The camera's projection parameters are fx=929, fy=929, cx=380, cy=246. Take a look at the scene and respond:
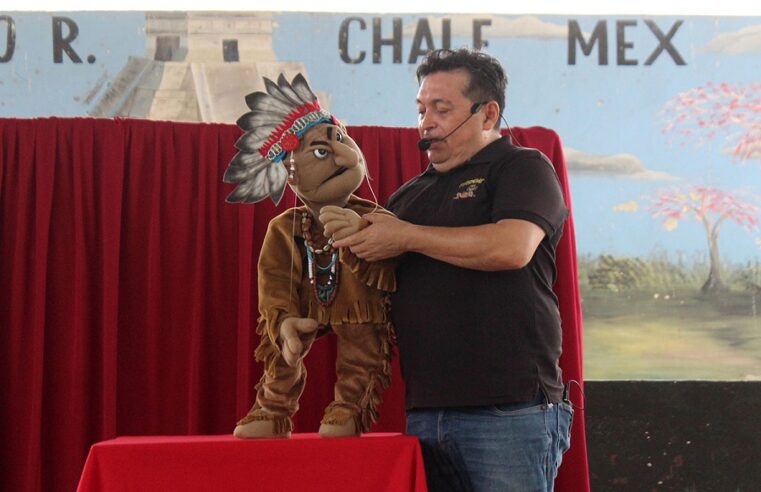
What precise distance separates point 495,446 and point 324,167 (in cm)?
62

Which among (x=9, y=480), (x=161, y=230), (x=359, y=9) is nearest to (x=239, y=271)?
(x=161, y=230)

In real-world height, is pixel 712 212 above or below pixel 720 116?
below

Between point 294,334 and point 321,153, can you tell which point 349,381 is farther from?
point 321,153

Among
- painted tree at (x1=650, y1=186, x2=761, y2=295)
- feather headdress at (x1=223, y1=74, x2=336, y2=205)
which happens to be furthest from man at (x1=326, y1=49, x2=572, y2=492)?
painted tree at (x1=650, y1=186, x2=761, y2=295)

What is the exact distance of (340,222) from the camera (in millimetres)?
1710

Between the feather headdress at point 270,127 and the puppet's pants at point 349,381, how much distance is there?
34 centimetres

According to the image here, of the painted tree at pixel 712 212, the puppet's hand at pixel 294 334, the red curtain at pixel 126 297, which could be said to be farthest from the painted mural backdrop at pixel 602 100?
the puppet's hand at pixel 294 334

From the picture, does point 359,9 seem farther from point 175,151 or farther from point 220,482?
point 220,482

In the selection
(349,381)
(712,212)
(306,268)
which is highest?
Answer: (712,212)

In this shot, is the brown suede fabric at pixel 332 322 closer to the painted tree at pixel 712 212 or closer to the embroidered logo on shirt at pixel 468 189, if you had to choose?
the embroidered logo on shirt at pixel 468 189

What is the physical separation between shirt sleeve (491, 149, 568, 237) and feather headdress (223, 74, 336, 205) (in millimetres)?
378

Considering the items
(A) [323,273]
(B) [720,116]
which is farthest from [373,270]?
(B) [720,116]

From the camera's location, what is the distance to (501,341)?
1.66 m

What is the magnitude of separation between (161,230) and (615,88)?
1745mm
